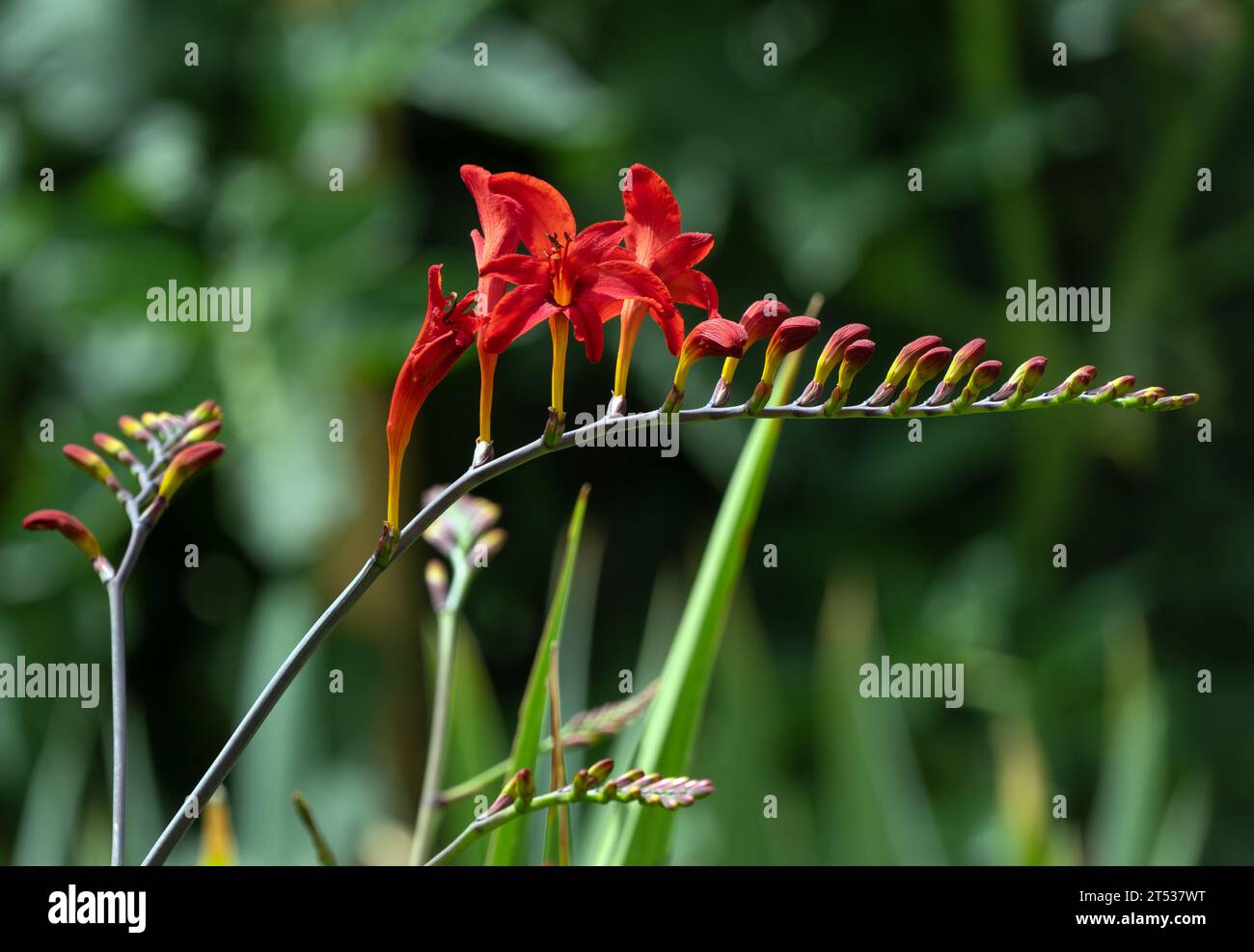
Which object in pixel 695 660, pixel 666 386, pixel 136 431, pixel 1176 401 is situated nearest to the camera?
pixel 1176 401

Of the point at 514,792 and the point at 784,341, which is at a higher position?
the point at 784,341

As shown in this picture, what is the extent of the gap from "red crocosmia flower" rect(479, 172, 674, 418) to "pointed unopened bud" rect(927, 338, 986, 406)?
3.1 inches

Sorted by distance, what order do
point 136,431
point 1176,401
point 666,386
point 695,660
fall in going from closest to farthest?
point 1176,401
point 136,431
point 695,660
point 666,386

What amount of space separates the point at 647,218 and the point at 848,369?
0.07 metres

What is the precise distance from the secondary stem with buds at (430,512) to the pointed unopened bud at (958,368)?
0.05 feet

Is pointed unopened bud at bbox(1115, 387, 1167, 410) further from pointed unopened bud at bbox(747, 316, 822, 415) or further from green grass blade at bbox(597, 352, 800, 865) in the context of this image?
green grass blade at bbox(597, 352, 800, 865)

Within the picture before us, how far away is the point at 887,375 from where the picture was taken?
0.32 meters

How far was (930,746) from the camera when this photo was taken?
1.78 metres

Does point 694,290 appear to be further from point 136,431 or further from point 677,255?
point 136,431

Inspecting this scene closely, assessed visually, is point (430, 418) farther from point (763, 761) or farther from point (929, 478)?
point (763, 761)

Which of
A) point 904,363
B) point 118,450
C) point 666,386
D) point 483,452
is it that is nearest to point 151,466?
point 118,450

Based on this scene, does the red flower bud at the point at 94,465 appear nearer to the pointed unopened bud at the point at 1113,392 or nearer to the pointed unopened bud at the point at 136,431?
the pointed unopened bud at the point at 136,431
